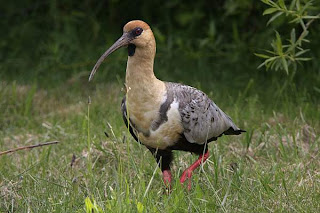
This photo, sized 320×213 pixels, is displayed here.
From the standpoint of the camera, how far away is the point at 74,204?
4449mm

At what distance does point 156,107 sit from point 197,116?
0.39m

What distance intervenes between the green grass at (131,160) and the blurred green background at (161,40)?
1.30 ft

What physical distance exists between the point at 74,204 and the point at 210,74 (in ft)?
12.8

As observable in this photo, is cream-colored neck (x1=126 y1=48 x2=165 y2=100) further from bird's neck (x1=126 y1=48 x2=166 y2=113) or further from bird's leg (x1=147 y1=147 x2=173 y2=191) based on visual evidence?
bird's leg (x1=147 y1=147 x2=173 y2=191)

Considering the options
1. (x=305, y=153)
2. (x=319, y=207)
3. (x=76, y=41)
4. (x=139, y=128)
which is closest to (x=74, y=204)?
(x=139, y=128)

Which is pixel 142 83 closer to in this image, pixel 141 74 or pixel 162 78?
pixel 141 74

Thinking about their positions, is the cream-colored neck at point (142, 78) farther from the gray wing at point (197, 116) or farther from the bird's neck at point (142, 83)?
the gray wing at point (197, 116)

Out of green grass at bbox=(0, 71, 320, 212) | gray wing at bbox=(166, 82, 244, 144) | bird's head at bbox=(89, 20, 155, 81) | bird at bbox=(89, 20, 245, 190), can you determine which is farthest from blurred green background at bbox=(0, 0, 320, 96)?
bird's head at bbox=(89, 20, 155, 81)

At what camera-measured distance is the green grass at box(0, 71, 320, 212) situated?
4.34 metres

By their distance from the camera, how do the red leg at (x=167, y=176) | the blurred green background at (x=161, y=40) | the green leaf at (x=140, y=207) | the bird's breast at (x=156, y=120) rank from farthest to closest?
the blurred green background at (x=161, y=40) → the red leg at (x=167, y=176) → the bird's breast at (x=156, y=120) → the green leaf at (x=140, y=207)

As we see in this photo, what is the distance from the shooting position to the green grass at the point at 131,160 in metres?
4.34

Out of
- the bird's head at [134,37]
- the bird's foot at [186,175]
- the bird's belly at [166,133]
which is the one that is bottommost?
the bird's foot at [186,175]

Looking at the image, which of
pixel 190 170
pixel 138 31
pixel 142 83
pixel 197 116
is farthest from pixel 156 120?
pixel 138 31

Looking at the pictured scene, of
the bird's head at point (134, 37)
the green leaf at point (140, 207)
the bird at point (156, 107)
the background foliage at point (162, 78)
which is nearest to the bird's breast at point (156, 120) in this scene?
the bird at point (156, 107)
